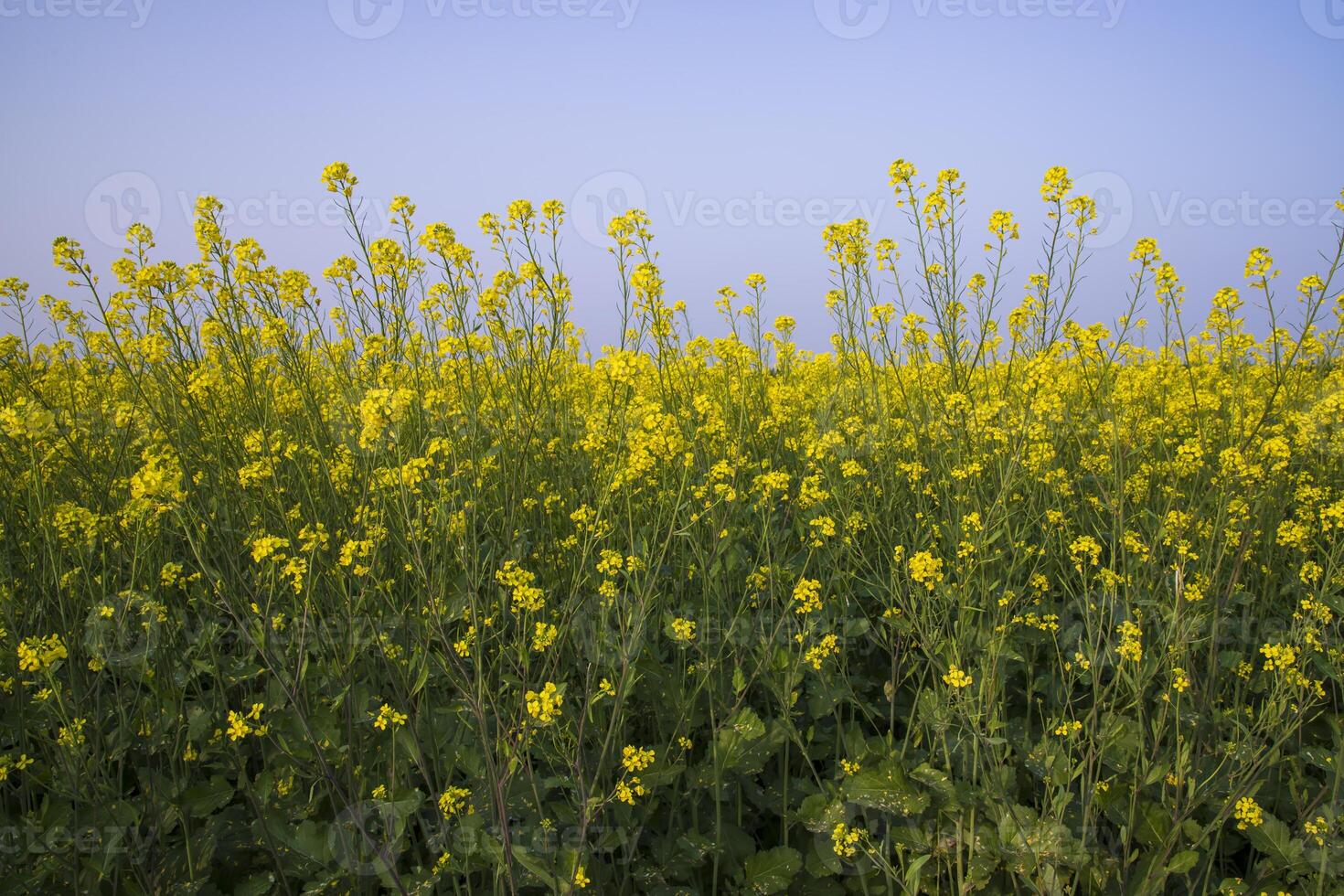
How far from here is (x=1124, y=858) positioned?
1.92 m

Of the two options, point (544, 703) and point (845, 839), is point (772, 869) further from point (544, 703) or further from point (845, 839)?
point (544, 703)

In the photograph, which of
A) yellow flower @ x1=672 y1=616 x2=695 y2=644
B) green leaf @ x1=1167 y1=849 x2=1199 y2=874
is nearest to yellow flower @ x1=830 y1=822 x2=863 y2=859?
yellow flower @ x1=672 y1=616 x2=695 y2=644

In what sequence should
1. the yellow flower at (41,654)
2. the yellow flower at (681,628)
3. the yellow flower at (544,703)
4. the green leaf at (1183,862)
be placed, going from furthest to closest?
the yellow flower at (681,628) → the green leaf at (1183,862) → the yellow flower at (41,654) → the yellow flower at (544,703)

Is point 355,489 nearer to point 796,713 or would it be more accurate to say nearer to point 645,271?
point 645,271

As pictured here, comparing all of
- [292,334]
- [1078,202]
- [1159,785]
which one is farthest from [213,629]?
[1078,202]

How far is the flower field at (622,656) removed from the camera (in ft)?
6.36

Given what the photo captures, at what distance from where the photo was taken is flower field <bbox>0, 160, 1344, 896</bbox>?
1938 mm

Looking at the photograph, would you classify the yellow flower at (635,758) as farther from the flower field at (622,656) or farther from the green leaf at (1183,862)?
the green leaf at (1183,862)

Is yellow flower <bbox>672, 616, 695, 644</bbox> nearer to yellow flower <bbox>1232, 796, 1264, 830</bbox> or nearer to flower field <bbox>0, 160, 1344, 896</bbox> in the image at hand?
flower field <bbox>0, 160, 1344, 896</bbox>

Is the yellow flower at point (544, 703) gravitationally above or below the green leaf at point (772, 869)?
above

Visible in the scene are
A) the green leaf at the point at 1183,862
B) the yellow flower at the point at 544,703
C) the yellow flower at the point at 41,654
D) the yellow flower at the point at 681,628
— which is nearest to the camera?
the yellow flower at the point at 544,703

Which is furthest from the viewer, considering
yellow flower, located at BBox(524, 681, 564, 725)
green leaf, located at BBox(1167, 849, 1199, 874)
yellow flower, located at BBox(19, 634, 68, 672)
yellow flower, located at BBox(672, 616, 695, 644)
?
yellow flower, located at BBox(672, 616, 695, 644)

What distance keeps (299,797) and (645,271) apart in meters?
2.53

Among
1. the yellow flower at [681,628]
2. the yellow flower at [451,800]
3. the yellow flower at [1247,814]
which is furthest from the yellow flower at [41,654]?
the yellow flower at [1247,814]
